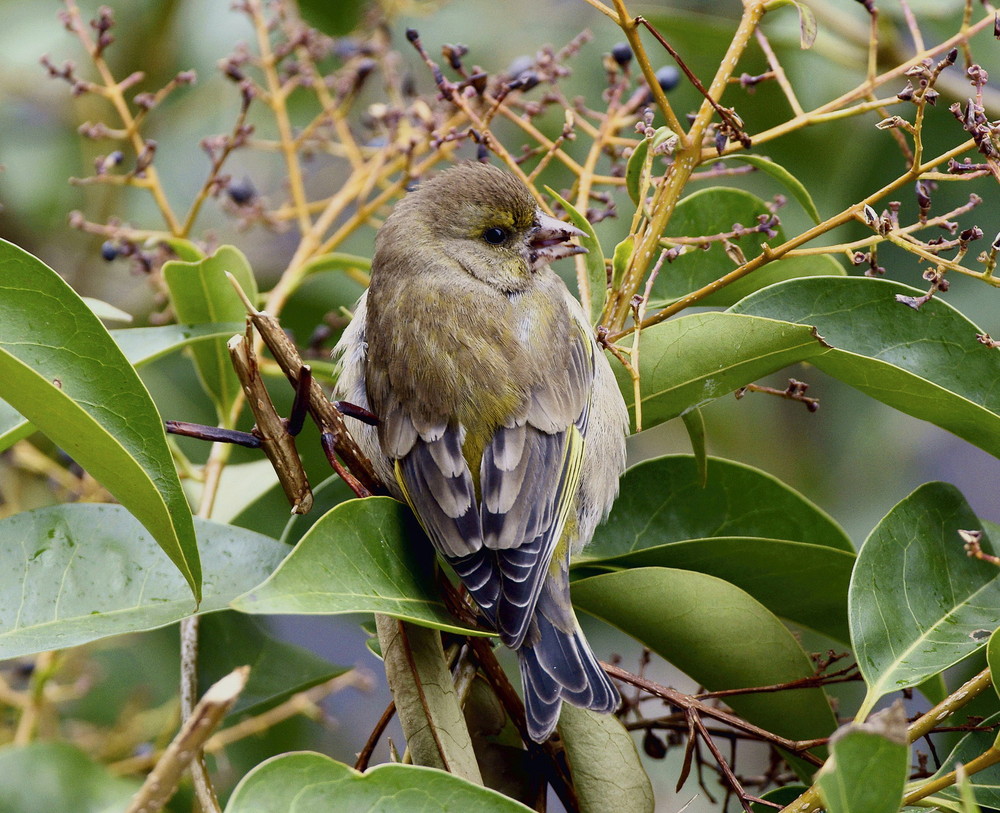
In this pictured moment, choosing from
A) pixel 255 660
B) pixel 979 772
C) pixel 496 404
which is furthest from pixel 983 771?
pixel 255 660

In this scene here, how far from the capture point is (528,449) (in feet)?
8.13

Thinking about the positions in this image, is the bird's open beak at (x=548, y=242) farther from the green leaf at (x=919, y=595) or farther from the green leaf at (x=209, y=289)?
the green leaf at (x=919, y=595)

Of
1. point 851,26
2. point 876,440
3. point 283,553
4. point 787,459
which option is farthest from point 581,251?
point 787,459

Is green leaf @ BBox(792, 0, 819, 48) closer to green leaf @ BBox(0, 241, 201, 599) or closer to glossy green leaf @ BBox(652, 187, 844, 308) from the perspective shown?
glossy green leaf @ BBox(652, 187, 844, 308)

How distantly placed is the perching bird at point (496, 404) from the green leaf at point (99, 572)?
0.38m

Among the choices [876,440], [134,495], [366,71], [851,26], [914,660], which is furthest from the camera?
[876,440]

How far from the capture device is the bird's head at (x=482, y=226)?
2926 mm

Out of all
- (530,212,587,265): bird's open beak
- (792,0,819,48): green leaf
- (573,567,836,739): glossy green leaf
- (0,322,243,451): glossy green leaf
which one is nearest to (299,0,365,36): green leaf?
(530,212,587,265): bird's open beak

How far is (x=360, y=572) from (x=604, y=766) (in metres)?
0.58

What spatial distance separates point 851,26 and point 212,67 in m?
2.52

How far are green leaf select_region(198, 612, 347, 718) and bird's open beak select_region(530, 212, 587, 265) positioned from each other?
1188mm

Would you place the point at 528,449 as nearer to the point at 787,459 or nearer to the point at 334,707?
the point at 334,707

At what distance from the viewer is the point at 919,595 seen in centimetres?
203

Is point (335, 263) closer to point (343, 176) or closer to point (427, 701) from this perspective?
point (427, 701)
